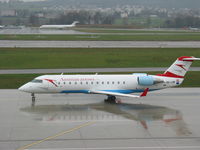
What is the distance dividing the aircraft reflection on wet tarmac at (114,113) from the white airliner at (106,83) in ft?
5.20

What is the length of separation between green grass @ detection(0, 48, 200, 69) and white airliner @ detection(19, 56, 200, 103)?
1909 centimetres

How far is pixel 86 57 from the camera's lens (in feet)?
202

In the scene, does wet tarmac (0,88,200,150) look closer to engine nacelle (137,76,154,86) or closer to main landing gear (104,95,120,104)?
main landing gear (104,95,120,104)

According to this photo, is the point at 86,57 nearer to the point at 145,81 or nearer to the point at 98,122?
the point at 145,81

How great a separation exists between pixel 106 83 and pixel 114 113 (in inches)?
191

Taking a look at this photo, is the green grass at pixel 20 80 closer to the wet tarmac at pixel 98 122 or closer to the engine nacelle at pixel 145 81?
the wet tarmac at pixel 98 122

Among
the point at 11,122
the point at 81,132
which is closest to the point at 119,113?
the point at 81,132

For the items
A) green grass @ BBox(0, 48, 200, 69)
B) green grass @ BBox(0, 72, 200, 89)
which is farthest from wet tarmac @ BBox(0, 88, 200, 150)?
green grass @ BBox(0, 48, 200, 69)

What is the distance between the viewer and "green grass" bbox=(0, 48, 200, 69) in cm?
5553

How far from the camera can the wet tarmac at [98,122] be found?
22.9m

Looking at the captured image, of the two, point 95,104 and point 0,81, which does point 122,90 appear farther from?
point 0,81

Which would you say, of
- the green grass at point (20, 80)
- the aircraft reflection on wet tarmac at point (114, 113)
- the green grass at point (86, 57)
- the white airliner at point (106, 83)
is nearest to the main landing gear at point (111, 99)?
the white airliner at point (106, 83)

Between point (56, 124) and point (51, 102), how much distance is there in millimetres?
7533

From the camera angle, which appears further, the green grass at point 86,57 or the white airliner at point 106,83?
the green grass at point 86,57
